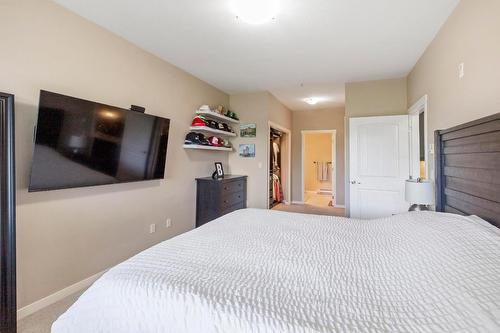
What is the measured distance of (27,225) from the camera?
71.3 inches

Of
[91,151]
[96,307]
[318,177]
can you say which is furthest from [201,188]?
[318,177]

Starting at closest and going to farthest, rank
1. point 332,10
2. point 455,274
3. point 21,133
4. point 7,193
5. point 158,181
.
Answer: point 455,274 → point 7,193 → point 21,133 → point 332,10 → point 158,181

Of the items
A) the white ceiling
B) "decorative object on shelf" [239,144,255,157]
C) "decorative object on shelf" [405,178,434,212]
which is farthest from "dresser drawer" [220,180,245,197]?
"decorative object on shelf" [405,178,434,212]

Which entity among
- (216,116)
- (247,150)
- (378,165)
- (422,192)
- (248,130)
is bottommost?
(422,192)

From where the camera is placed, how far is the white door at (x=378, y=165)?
341 cm

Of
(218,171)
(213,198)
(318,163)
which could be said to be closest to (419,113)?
(218,171)

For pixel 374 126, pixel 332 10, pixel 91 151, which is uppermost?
pixel 332 10

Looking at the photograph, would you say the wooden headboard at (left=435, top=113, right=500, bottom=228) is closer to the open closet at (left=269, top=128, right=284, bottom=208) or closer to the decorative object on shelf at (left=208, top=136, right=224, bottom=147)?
the decorative object on shelf at (left=208, top=136, right=224, bottom=147)

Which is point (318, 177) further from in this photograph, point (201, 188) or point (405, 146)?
point (201, 188)

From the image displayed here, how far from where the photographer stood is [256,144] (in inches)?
175

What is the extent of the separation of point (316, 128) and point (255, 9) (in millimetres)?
4492

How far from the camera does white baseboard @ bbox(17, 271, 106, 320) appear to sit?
5.97ft

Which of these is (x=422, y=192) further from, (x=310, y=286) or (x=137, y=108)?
(x=137, y=108)

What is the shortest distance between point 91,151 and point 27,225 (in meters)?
0.72
